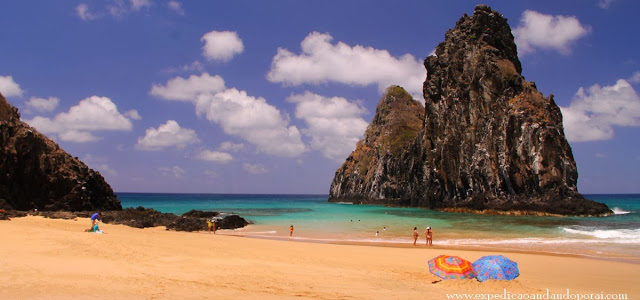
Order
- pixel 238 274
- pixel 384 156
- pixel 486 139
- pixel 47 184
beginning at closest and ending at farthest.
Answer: pixel 238 274 → pixel 47 184 → pixel 486 139 → pixel 384 156

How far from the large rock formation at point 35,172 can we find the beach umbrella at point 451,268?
1300 inches

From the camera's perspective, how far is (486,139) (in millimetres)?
62719

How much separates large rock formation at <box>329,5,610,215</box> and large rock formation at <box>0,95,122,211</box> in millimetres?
54610

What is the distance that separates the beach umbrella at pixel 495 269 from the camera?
1052 cm

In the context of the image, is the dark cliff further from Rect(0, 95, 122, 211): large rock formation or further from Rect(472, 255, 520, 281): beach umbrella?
Rect(472, 255, 520, 281): beach umbrella

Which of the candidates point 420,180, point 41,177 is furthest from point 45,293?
point 420,180

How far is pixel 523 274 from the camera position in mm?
13375

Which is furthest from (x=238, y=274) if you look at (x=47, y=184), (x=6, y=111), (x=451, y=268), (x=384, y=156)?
(x=384, y=156)

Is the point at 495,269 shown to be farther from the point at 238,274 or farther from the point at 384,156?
the point at 384,156

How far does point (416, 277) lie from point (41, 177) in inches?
1461

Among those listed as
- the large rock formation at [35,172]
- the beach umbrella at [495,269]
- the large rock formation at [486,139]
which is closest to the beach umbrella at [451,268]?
the beach umbrella at [495,269]

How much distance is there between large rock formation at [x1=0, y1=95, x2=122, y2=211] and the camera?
3272cm

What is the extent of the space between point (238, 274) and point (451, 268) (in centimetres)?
612

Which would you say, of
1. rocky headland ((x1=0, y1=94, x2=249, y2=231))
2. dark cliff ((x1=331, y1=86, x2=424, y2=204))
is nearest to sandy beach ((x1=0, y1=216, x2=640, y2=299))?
rocky headland ((x1=0, y1=94, x2=249, y2=231))
